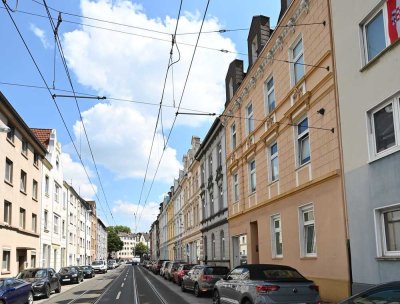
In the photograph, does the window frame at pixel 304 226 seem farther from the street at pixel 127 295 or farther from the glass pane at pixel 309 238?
the street at pixel 127 295

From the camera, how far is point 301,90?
16.8 m

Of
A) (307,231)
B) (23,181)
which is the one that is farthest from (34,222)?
(307,231)

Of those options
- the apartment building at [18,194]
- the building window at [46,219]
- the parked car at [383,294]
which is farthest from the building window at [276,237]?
the building window at [46,219]

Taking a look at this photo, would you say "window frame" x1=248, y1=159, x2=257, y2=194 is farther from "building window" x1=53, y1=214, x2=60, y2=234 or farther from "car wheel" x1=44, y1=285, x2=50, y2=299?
"building window" x1=53, y1=214, x2=60, y2=234

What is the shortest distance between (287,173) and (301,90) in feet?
11.2

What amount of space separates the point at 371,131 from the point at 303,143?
5.12 m

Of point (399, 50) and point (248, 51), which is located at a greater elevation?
point (248, 51)

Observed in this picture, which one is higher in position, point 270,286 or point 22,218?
point 22,218

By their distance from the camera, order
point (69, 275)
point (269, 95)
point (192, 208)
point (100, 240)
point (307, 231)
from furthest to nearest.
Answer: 1. point (100, 240)
2. point (192, 208)
3. point (69, 275)
4. point (269, 95)
5. point (307, 231)

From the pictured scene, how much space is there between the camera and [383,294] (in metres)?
5.92

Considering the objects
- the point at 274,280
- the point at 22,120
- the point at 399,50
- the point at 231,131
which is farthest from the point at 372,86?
the point at 22,120

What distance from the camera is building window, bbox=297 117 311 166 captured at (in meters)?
16.6

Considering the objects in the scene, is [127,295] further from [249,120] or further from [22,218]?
[22,218]

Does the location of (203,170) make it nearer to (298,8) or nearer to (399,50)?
(298,8)
